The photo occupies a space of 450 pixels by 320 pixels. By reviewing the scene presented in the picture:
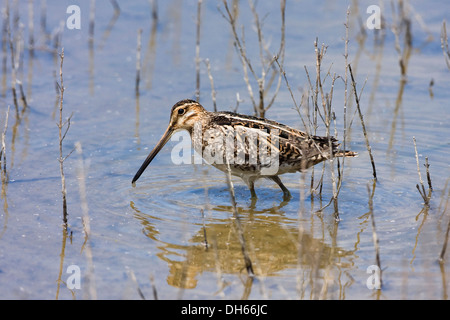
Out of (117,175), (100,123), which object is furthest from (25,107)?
(117,175)

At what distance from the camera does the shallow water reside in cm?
521

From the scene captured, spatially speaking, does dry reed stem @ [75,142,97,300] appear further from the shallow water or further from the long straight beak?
the long straight beak

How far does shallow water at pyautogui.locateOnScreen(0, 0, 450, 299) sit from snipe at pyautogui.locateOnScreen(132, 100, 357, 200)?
1.17 ft

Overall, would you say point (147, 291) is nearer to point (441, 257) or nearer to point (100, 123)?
point (441, 257)

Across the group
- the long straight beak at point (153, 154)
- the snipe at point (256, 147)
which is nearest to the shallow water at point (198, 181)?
the long straight beak at point (153, 154)

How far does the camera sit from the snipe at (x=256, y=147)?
6699 millimetres

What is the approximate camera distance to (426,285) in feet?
16.6

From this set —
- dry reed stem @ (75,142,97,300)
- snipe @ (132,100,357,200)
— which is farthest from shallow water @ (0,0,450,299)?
snipe @ (132,100,357,200)

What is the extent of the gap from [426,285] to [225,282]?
4.67 ft

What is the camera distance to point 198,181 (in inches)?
292

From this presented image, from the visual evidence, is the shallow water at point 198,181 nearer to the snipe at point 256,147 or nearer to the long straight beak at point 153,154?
the long straight beak at point 153,154

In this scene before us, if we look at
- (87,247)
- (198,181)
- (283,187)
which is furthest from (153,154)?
(87,247)

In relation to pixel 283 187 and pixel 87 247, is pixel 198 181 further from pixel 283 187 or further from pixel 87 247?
pixel 87 247

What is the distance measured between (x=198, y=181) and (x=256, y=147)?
3.14 ft
